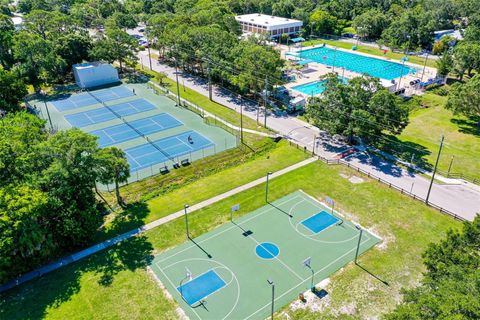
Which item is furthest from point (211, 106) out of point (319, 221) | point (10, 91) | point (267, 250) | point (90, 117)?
point (267, 250)

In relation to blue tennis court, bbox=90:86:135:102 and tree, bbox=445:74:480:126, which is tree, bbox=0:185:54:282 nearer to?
blue tennis court, bbox=90:86:135:102

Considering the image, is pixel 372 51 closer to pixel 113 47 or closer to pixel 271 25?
pixel 271 25

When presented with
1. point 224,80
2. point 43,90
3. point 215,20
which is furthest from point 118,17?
point 224,80

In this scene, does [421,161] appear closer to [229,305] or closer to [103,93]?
[229,305]

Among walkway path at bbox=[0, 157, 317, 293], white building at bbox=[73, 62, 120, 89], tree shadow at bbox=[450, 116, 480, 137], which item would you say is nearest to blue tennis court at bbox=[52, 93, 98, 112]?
white building at bbox=[73, 62, 120, 89]

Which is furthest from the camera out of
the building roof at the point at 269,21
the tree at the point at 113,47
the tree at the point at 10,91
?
the building roof at the point at 269,21

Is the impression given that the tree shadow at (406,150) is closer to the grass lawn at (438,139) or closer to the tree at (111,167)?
the grass lawn at (438,139)

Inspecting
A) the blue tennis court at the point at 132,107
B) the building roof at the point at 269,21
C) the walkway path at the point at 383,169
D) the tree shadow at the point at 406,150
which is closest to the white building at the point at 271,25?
the building roof at the point at 269,21
